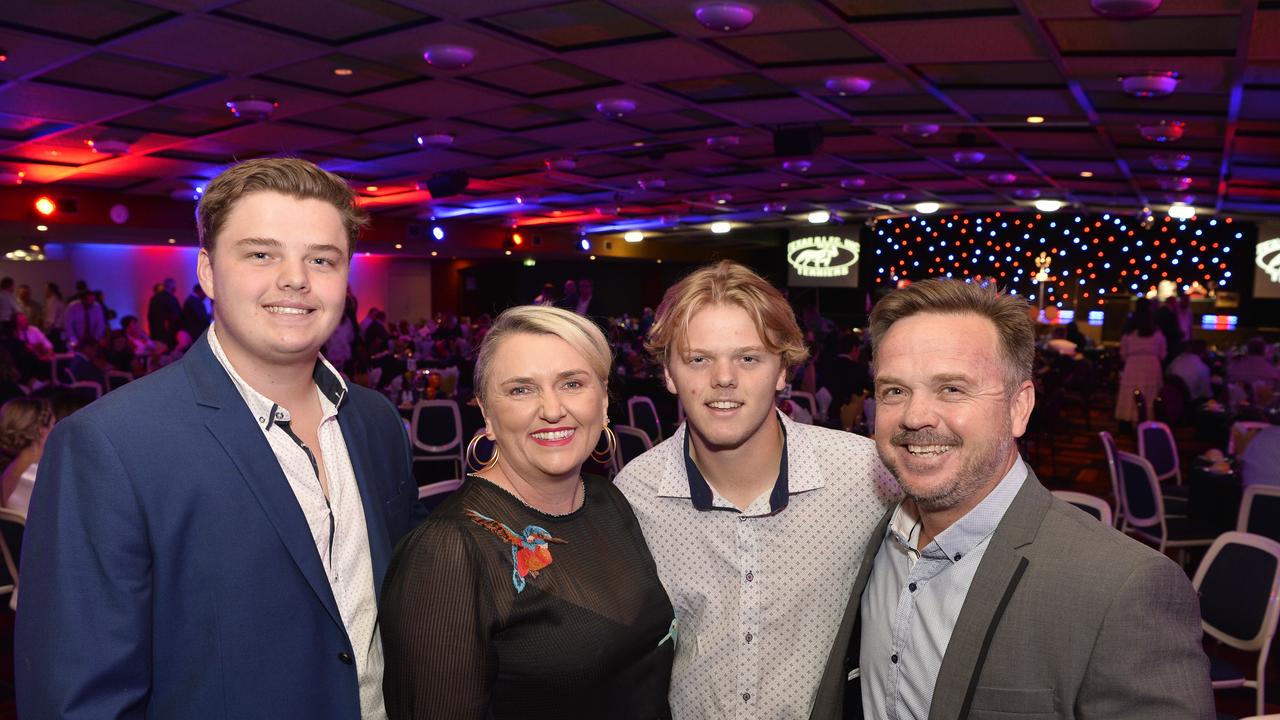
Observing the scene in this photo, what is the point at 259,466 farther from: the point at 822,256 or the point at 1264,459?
the point at 822,256

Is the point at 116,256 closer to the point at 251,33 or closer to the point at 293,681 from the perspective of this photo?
the point at 251,33

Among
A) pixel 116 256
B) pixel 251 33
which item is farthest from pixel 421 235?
pixel 251 33

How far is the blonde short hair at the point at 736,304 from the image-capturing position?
1.97 m

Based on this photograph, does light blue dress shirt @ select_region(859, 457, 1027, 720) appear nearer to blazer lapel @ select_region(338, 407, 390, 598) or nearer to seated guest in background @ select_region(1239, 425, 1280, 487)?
blazer lapel @ select_region(338, 407, 390, 598)

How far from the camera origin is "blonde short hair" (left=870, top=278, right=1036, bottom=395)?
1.56 metres

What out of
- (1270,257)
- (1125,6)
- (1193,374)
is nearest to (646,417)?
(1125,6)

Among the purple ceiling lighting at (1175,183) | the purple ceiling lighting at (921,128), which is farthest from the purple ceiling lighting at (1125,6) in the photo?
the purple ceiling lighting at (1175,183)

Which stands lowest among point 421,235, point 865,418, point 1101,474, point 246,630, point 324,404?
point 1101,474

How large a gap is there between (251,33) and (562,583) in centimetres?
477

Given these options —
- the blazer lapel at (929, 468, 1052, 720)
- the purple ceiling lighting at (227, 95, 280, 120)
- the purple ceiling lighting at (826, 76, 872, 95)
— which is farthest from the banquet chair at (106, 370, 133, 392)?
the blazer lapel at (929, 468, 1052, 720)

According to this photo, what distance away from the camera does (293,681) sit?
150 centimetres

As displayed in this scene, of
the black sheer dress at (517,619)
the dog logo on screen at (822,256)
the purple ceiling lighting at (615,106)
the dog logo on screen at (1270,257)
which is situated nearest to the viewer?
the black sheer dress at (517,619)

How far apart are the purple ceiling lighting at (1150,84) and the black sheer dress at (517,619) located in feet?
18.9

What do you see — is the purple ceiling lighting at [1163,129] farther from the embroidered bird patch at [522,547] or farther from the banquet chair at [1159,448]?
the embroidered bird patch at [522,547]
